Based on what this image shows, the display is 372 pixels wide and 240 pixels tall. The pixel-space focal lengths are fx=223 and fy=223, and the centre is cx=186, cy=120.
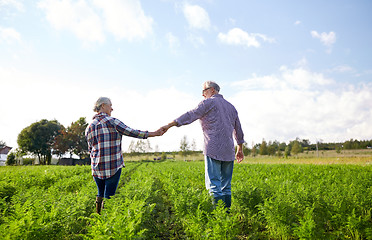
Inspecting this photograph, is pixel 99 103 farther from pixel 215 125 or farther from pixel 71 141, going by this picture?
pixel 71 141

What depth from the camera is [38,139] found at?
166 ft

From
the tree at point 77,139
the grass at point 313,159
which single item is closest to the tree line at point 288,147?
the grass at point 313,159

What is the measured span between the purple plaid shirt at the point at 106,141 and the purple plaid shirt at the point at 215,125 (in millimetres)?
1021

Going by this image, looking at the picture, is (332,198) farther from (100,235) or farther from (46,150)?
(46,150)

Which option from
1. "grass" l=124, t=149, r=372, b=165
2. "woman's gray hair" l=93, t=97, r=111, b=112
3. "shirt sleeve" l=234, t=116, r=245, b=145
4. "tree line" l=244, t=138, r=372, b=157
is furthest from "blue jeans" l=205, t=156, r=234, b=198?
"tree line" l=244, t=138, r=372, b=157

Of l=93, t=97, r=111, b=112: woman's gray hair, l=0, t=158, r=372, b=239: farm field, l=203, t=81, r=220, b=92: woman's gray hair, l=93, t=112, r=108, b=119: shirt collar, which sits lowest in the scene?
l=0, t=158, r=372, b=239: farm field

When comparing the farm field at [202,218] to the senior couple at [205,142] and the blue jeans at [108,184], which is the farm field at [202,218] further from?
the senior couple at [205,142]

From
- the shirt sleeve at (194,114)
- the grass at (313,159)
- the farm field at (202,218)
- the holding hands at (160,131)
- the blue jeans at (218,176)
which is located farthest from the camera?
the grass at (313,159)

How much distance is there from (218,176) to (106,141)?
79.0 inches

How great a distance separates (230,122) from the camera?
13.5ft

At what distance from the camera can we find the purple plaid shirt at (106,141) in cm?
381

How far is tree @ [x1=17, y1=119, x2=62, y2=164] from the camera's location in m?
49.8

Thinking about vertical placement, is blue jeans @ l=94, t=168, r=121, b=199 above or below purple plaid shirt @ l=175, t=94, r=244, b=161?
below

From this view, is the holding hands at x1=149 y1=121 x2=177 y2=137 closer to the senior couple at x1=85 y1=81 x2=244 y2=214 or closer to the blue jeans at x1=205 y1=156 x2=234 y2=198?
the senior couple at x1=85 y1=81 x2=244 y2=214
